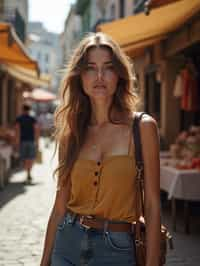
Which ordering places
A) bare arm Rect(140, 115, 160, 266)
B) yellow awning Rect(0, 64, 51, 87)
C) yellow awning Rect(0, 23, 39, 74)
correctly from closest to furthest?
1. bare arm Rect(140, 115, 160, 266)
2. yellow awning Rect(0, 23, 39, 74)
3. yellow awning Rect(0, 64, 51, 87)

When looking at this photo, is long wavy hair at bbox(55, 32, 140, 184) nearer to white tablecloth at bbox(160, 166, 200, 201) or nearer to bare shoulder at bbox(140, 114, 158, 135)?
bare shoulder at bbox(140, 114, 158, 135)

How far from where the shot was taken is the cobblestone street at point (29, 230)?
5.89 metres

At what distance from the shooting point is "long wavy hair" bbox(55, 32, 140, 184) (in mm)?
2570

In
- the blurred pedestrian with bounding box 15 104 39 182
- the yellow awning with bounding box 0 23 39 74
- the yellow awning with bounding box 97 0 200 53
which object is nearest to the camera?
the yellow awning with bounding box 97 0 200 53

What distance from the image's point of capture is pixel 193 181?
23.7ft

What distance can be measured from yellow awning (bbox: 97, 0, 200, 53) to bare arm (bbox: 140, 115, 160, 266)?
5139mm

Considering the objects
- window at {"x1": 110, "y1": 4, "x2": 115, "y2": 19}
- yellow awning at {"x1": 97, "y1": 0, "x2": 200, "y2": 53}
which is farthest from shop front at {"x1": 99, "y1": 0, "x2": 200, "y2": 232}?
window at {"x1": 110, "y1": 4, "x2": 115, "y2": 19}

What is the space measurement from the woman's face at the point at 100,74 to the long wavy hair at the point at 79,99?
0.02 m

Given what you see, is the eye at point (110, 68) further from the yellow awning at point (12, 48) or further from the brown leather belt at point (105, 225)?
the yellow awning at point (12, 48)

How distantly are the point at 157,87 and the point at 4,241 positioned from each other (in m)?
8.74

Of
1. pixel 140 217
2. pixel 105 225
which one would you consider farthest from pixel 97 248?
pixel 140 217

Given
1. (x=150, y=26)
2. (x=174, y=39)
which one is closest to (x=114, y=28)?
(x=150, y=26)

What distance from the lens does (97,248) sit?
7.73 ft

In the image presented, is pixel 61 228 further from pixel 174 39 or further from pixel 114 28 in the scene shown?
pixel 174 39
